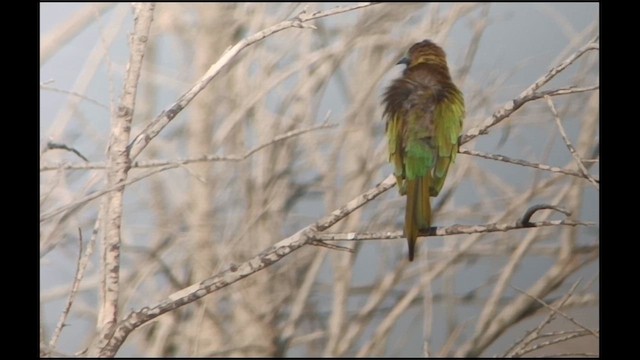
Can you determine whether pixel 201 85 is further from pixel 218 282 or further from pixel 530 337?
pixel 530 337

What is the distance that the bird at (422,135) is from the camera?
142 centimetres

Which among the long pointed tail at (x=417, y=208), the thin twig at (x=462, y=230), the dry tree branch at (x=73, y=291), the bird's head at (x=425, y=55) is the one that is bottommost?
the dry tree branch at (x=73, y=291)

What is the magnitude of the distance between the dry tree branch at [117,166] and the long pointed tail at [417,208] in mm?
431

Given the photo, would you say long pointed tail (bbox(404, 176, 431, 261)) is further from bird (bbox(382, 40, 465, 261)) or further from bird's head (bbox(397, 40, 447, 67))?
bird's head (bbox(397, 40, 447, 67))

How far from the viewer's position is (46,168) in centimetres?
151

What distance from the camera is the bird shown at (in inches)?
55.9

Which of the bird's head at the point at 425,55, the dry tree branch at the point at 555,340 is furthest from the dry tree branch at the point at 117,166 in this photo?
the dry tree branch at the point at 555,340

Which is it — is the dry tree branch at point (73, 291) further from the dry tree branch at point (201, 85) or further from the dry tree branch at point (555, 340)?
the dry tree branch at point (555, 340)

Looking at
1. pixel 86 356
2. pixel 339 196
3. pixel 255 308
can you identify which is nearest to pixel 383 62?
pixel 339 196

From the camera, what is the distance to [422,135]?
1.44 m

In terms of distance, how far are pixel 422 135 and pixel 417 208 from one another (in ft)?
0.37

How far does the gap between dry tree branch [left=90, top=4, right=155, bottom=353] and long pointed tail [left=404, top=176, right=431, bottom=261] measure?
1.41 ft
